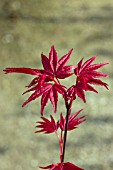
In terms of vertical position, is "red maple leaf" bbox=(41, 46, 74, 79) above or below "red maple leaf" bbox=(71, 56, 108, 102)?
above

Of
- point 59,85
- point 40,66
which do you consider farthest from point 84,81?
point 40,66

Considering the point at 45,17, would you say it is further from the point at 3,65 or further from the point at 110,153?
the point at 110,153

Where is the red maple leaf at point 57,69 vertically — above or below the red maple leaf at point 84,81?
above

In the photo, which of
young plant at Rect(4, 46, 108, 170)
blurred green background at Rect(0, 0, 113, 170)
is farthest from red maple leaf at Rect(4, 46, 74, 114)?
blurred green background at Rect(0, 0, 113, 170)

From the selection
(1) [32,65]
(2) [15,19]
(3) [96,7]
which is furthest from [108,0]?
(1) [32,65]

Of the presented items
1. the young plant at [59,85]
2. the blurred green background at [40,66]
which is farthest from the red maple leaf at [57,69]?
the blurred green background at [40,66]

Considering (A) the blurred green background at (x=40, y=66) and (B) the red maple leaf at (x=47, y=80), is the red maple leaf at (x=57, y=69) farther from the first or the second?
(A) the blurred green background at (x=40, y=66)

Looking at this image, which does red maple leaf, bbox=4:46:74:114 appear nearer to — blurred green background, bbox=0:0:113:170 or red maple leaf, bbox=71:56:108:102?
red maple leaf, bbox=71:56:108:102

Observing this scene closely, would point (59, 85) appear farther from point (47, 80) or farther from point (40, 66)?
point (40, 66)
